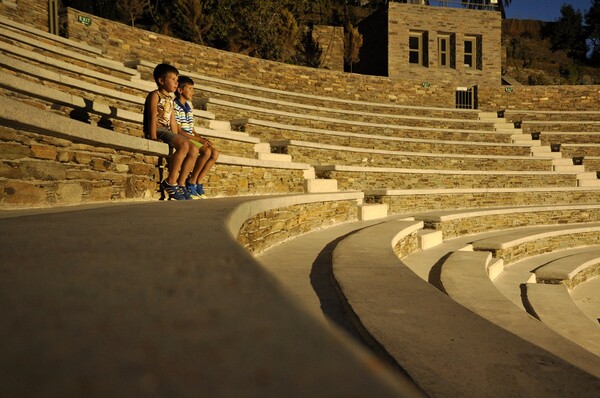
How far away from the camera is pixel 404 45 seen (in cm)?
1866

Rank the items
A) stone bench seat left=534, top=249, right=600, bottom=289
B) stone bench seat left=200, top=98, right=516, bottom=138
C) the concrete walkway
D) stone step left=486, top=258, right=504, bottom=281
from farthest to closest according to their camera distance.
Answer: stone bench seat left=200, top=98, right=516, bottom=138
stone bench seat left=534, top=249, right=600, bottom=289
stone step left=486, top=258, right=504, bottom=281
the concrete walkway

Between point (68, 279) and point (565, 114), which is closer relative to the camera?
point (68, 279)

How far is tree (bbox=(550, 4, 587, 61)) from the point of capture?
32831mm

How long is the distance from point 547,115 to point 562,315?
45.8 ft

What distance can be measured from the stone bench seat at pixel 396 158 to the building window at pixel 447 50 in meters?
9.00

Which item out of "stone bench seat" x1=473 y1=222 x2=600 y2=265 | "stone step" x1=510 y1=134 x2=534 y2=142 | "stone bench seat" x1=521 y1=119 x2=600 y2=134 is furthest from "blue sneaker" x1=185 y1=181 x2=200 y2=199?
"stone bench seat" x1=521 y1=119 x2=600 y2=134

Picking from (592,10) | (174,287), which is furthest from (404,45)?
(592,10)

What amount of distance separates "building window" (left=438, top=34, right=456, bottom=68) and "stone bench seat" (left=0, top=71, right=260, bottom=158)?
49.7 feet

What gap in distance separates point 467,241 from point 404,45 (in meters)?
13.2

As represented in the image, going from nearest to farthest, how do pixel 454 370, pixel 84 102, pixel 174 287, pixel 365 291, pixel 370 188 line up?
pixel 174 287 < pixel 454 370 < pixel 365 291 < pixel 84 102 < pixel 370 188

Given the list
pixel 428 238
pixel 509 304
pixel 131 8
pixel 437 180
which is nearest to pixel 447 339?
pixel 509 304

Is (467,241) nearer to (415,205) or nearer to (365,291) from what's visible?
(415,205)

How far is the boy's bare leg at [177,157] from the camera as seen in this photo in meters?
4.45

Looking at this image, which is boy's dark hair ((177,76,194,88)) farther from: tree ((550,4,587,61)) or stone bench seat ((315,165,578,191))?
tree ((550,4,587,61))
